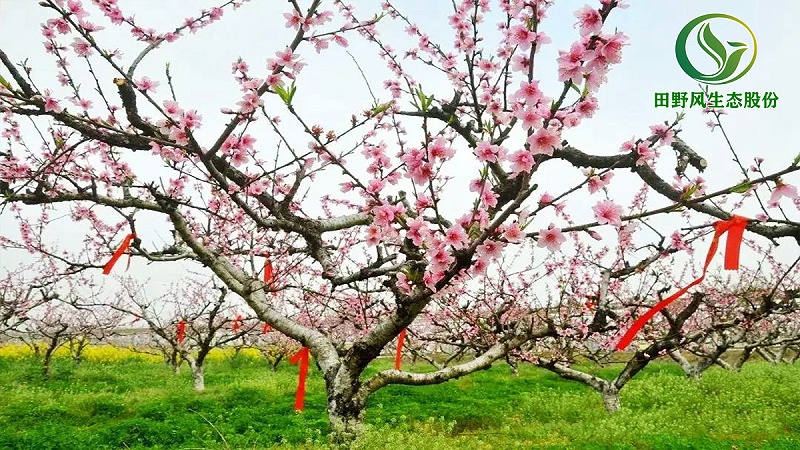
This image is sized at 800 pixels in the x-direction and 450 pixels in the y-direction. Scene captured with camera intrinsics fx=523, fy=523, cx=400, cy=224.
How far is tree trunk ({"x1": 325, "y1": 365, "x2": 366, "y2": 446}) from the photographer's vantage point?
4898 mm

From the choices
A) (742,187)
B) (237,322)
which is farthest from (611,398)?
(742,187)

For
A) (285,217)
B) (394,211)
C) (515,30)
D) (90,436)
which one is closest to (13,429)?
(90,436)

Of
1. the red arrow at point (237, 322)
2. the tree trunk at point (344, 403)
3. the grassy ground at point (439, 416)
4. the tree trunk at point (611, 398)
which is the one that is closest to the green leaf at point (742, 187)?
the tree trunk at point (344, 403)

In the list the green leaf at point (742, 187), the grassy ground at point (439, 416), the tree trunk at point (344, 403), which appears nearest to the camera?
the green leaf at point (742, 187)

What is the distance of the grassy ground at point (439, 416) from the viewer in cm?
757

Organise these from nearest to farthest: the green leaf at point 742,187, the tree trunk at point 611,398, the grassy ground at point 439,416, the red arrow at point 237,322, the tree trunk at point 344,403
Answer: the green leaf at point 742,187
the tree trunk at point 344,403
the grassy ground at point 439,416
the red arrow at point 237,322
the tree trunk at point 611,398

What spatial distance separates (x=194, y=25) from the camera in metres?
4.88

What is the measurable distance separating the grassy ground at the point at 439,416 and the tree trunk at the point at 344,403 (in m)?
0.23

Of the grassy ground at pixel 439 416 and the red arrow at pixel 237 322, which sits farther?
the red arrow at pixel 237 322

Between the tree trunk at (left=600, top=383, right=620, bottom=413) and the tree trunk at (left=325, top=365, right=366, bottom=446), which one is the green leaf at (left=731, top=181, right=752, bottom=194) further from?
the tree trunk at (left=600, top=383, right=620, bottom=413)

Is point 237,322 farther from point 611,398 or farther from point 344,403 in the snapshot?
point 611,398

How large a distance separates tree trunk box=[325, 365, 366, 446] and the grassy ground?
0.23 m

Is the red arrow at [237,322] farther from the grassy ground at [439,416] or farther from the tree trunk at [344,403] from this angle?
the tree trunk at [344,403]

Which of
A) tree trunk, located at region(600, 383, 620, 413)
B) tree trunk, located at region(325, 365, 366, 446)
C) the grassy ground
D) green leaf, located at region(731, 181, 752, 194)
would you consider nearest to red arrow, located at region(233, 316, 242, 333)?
the grassy ground
